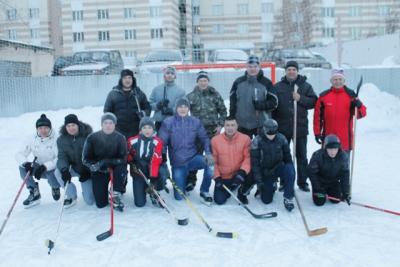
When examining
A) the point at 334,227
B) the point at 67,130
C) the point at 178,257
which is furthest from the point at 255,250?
the point at 67,130

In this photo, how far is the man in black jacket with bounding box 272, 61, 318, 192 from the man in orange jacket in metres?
0.61

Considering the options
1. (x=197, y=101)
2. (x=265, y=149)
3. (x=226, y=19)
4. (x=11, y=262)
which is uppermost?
(x=226, y=19)

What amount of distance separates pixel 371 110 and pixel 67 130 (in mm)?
8120

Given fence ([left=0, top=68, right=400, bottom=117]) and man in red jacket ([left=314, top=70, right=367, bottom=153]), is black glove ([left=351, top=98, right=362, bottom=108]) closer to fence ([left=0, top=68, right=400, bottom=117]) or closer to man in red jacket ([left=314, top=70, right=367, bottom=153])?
man in red jacket ([left=314, top=70, right=367, bottom=153])

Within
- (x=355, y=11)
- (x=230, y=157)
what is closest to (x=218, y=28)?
(x=355, y=11)

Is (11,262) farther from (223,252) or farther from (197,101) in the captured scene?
(197,101)

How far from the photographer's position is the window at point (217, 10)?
3538 centimetres

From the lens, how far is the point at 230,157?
188 inches

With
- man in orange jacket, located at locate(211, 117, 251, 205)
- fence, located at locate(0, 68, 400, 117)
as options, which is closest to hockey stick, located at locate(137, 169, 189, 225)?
man in orange jacket, located at locate(211, 117, 251, 205)

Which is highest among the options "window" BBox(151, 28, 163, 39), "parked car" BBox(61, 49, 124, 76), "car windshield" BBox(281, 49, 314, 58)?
"window" BBox(151, 28, 163, 39)

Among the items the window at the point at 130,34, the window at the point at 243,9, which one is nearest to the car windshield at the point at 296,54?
the window at the point at 130,34

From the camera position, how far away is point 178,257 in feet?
11.2

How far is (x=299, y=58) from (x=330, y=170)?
10.5 m

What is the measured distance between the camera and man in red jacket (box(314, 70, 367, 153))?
15.6 feet
